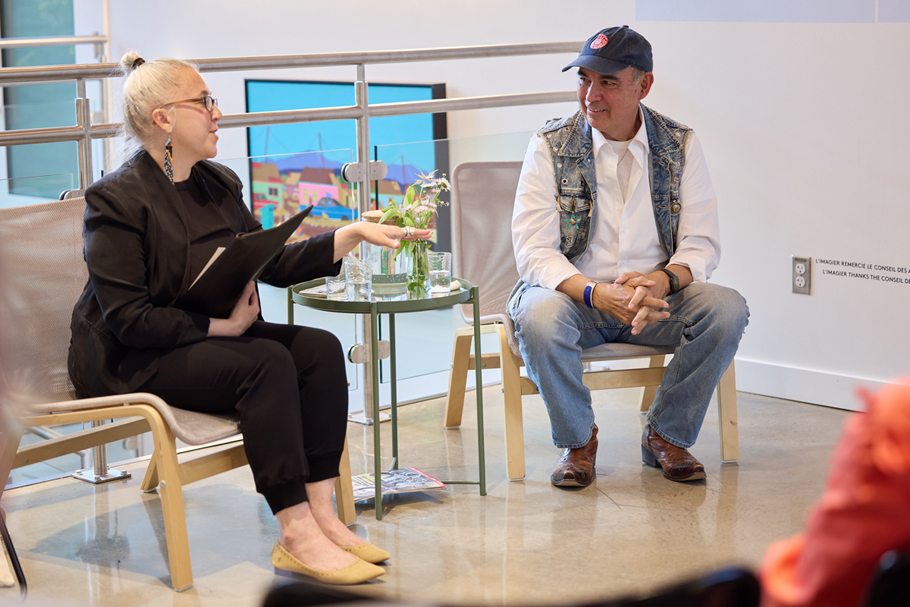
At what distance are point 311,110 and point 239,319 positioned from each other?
118cm

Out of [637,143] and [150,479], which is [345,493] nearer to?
[150,479]

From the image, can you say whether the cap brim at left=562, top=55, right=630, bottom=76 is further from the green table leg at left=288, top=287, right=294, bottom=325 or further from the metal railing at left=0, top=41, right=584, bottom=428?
the green table leg at left=288, top=287, right=294, bottom=325

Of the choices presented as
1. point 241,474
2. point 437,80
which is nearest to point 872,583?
point 241,474

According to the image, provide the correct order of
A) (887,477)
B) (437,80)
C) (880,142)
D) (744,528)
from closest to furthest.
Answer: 1. (887,477)
2. (744,528)
3. (880,142)
4. (437,80)

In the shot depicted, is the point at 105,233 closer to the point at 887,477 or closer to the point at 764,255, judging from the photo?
the point at 887,477

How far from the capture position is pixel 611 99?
2.96 m

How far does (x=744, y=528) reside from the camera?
2.56 m

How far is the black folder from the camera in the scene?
219 centimetres

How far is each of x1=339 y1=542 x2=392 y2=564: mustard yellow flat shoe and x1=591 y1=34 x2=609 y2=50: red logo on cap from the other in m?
1.63

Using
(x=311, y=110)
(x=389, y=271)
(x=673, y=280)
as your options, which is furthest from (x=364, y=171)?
(x=673, y=280)

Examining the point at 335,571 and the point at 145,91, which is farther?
the point at 145,91

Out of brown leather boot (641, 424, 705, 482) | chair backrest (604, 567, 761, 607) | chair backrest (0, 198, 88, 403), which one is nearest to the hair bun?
chair backrest (0, 198, 88, 403)

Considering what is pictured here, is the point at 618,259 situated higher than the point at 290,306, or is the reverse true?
the point at 618,259

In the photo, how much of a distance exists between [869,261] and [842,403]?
1.77ft
